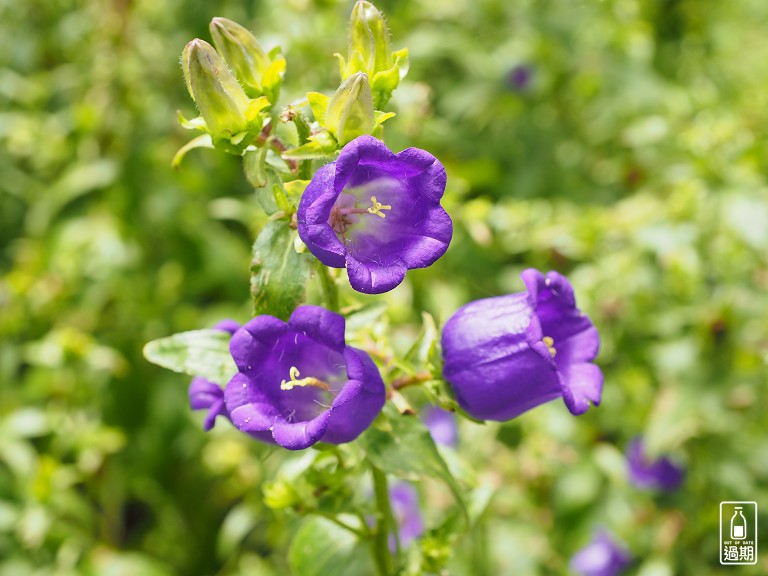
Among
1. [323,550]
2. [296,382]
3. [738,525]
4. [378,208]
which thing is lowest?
[738,525]

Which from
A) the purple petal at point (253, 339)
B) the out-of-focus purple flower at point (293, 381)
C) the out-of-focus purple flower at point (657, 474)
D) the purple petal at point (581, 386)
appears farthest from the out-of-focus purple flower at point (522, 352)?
the out-of-focus purple flower at point (657, 474)

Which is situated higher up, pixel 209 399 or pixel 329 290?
pixel 329 290

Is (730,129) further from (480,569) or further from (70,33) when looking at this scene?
(70,33)

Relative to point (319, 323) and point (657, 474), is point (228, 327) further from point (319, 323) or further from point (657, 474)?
point (657, 474)

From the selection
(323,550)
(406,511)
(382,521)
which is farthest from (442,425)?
(382,521)

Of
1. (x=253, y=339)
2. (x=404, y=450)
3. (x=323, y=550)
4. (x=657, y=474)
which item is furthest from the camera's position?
(x=657, y=474)

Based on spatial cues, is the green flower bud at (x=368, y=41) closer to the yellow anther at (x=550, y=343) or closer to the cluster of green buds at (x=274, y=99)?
the cluster of green buds at (x=274, y=99)

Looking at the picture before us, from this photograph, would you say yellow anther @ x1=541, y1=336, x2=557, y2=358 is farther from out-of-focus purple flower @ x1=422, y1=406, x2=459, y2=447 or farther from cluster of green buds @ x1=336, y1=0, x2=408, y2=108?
out-of-focus purple flower @ x1=422, y1=406, x2=459, y2=447
